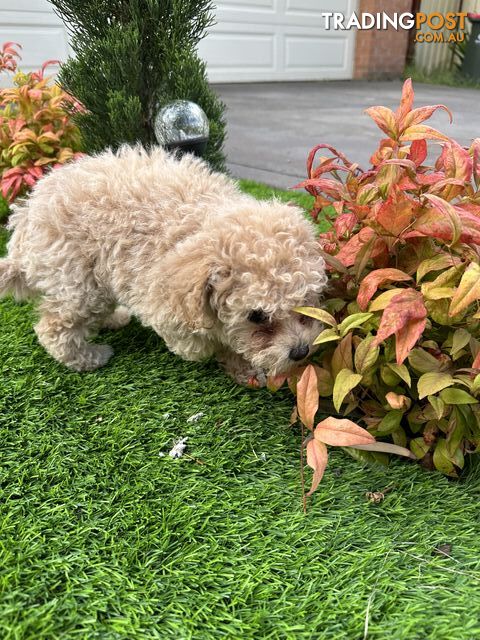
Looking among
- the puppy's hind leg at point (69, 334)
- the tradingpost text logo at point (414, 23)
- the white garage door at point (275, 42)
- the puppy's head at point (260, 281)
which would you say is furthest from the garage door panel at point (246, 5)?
the puppy's head at point (260, 281)

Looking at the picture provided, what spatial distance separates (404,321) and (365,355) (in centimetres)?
27

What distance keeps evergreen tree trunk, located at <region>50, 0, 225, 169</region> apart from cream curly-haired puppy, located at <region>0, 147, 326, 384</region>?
1012 mm

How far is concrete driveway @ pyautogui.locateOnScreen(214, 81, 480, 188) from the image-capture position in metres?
7.30

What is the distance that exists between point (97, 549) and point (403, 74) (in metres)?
17.6

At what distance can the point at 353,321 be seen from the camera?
2.13m

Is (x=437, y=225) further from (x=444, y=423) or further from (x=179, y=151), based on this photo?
(x=179, y=151)

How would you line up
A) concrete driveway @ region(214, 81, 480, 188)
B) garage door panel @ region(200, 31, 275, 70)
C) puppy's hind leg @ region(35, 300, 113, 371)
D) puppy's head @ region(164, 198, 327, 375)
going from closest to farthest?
1. puppy's head @ region(164, 198, 327, 375)
2. puppy's hind leg @ region(35, 300, 113, 371)
3. concrete driveway @ region(214, 81, 480, 188)
4. garage door panel @ region(200, 31, 275, 70)

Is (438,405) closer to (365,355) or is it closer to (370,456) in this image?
(365,355)

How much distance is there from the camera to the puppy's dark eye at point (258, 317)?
7.97 ft

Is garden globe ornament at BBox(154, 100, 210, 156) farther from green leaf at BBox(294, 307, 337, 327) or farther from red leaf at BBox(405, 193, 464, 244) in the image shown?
red leaf at BBox(405, 193, 464, 244)

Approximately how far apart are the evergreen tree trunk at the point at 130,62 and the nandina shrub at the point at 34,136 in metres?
0.29

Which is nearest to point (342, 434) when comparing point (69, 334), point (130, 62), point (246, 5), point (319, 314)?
point (319, 314)

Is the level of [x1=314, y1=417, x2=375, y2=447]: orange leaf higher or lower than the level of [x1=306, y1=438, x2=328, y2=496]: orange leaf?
higher

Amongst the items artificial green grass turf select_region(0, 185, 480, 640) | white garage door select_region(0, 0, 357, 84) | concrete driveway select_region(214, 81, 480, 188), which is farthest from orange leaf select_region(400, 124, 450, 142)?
white garage door select_region(0, 0, 357, 84)
